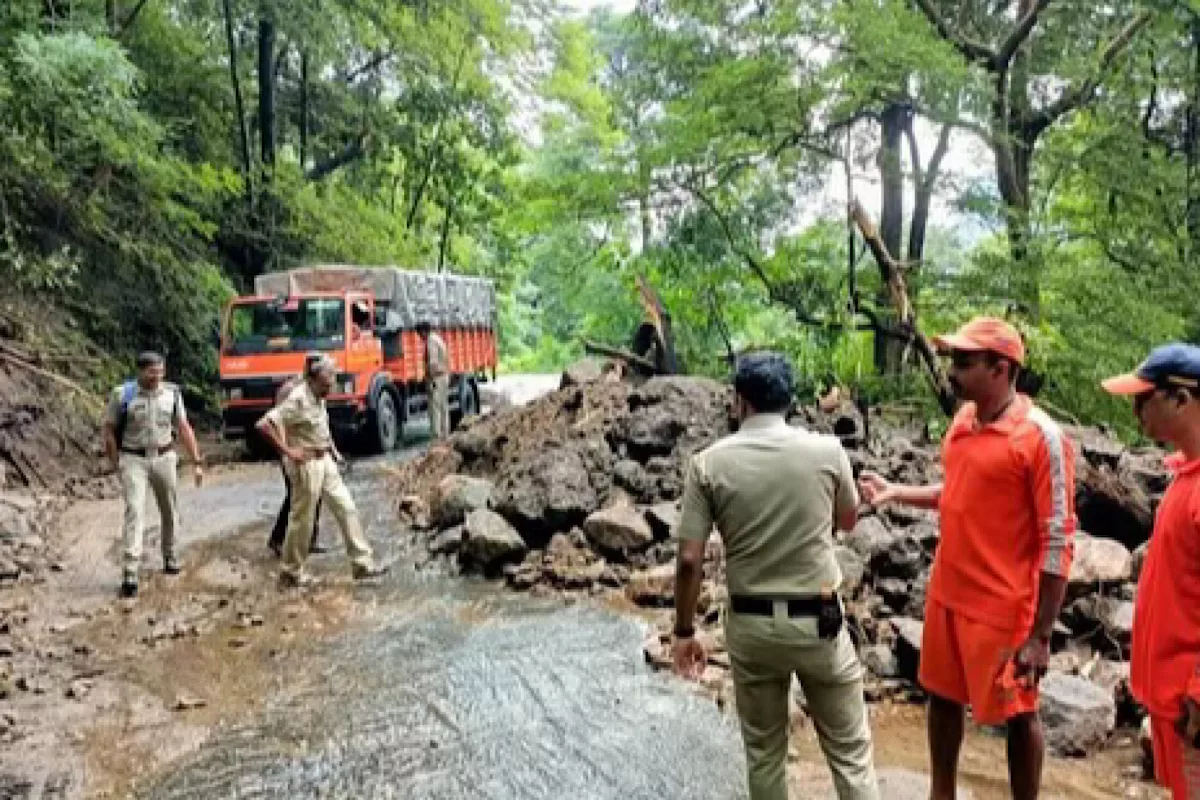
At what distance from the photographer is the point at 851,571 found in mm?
6910

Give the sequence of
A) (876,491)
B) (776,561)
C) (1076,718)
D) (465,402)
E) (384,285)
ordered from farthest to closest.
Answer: (465,402)
(384,285)
(1076,718)
(876,491)
(776,561)

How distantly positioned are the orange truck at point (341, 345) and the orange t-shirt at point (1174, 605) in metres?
11.8

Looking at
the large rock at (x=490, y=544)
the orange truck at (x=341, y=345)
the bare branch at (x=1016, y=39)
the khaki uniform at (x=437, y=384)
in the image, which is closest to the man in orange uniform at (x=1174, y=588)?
the large rock at (x=490, y=544)

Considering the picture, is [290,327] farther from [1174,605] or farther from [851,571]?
[1174,605]

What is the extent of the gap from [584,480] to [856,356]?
17.5 feet

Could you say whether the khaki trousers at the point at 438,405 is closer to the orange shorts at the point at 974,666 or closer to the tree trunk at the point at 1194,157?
the tree trunk at the point at 1194,157

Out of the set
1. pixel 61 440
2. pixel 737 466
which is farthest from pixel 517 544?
pixel 61 440

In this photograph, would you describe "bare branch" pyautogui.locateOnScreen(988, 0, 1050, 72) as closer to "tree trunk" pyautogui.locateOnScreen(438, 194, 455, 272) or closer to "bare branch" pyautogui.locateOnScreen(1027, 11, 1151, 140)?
"bare branch" pyautogui.locateOnScreen(1027, 11, 1151, 140)

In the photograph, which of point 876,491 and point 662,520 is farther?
point 662,520

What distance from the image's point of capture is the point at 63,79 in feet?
36.9

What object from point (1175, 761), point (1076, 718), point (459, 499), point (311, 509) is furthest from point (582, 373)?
point (1175, 761)

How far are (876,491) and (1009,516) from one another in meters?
0.67

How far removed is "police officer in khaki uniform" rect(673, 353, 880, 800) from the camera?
3174 mm

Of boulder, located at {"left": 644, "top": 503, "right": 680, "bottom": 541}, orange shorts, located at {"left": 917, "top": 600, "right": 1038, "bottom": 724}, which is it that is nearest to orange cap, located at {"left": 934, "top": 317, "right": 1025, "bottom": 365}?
orange shorts, located at {"left": 917, "top": 600, "right": 1038, "bottom": 724}
